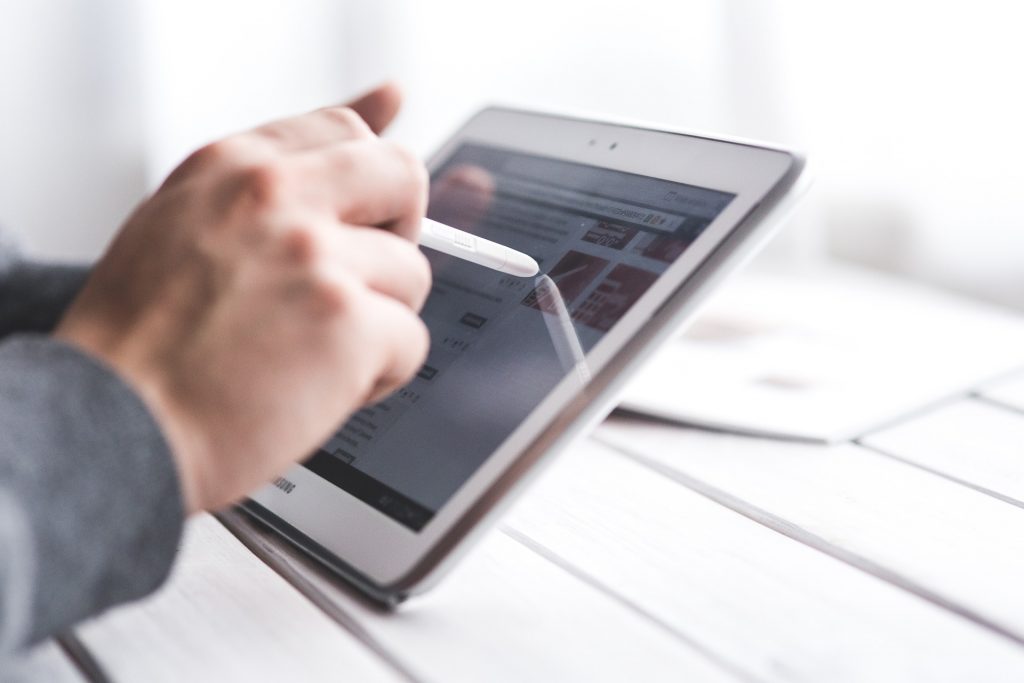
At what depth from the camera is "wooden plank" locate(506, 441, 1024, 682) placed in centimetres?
39

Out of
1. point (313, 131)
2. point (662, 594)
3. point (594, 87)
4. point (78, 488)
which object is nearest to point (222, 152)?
point (313, 131)

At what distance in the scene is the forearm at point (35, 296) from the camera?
0.42m

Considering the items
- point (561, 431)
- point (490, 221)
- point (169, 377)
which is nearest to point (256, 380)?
point (169, 377)

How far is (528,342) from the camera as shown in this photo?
0.46m

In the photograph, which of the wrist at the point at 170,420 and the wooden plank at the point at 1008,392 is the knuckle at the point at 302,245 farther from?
the wooden plank at the point at 1008,392

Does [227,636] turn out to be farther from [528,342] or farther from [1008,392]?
[1008,392]

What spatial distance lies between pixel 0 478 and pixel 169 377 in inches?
2.2

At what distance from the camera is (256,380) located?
33cm

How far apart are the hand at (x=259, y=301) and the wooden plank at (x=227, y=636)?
75mm

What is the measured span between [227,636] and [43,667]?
63mm

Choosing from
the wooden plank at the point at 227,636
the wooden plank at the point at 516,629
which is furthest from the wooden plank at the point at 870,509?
the wooden plank at the point at 227,636

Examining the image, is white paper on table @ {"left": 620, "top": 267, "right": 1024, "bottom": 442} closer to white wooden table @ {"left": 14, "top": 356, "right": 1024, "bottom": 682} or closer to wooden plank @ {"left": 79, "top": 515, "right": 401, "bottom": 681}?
white wooden table @ {"left": 14, "top": 356, "right": 1024, "bottom": 682}

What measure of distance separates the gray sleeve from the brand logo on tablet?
16 cm

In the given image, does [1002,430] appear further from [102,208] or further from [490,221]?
[102,208]
